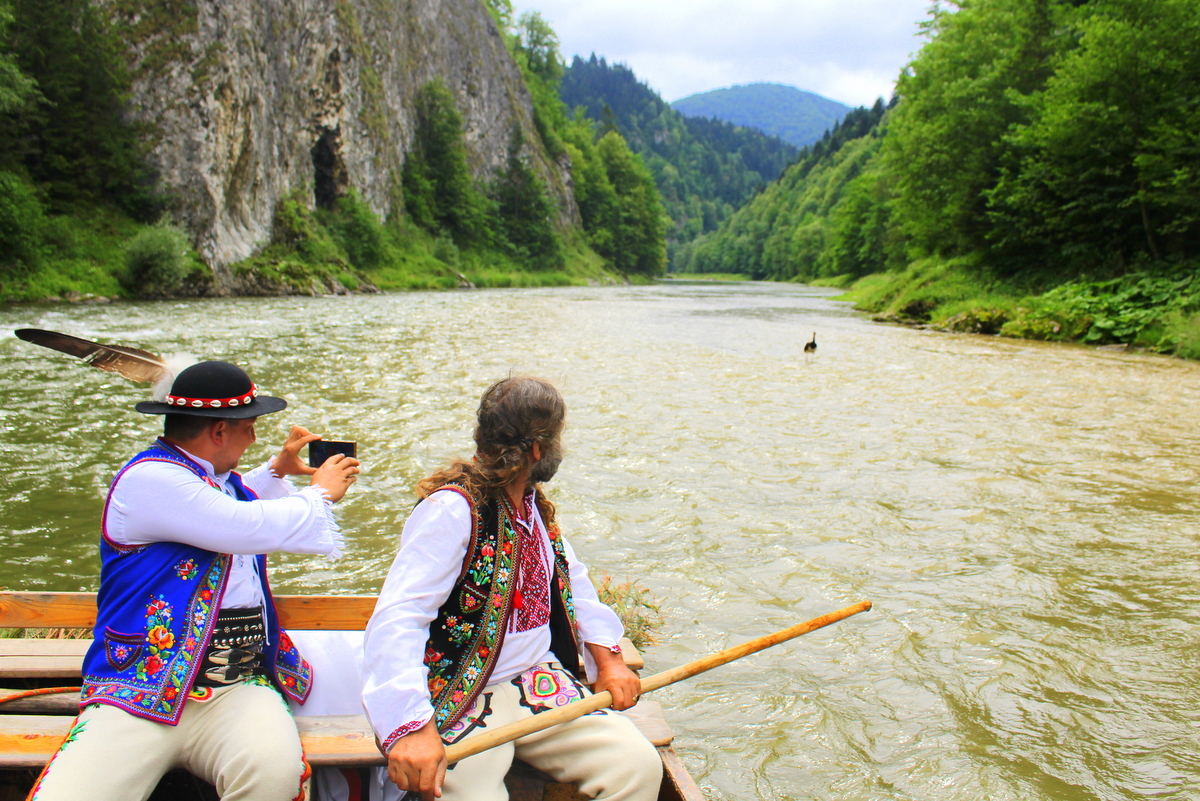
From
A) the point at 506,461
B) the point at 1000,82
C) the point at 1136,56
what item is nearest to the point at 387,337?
the point at 506,461

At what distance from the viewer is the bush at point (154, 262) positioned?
965 inches

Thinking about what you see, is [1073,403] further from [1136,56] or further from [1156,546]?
[1136,56]

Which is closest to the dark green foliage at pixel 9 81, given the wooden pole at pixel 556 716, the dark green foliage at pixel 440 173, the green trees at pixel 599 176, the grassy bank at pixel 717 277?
the wooden pole at pixel 556 716

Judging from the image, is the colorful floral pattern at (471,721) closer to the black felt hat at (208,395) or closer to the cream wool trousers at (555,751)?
the cream wool trousers at (555,751)

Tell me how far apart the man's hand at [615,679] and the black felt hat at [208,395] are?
141 cm

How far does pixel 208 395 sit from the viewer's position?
240 cm

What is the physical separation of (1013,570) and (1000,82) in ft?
90.8

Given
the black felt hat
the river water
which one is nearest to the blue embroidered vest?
the black felt hat

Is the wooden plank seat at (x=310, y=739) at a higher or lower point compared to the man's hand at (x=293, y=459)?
lower

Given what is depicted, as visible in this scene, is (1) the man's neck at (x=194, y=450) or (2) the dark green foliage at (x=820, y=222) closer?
(1) the man's neck at (x=194, y=450)

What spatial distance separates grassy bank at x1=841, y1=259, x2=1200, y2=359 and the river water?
3915 mm

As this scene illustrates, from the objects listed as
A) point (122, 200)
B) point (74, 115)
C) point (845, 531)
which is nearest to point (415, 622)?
point (845, 531)

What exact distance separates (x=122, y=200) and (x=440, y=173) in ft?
108

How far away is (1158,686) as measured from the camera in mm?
4035
